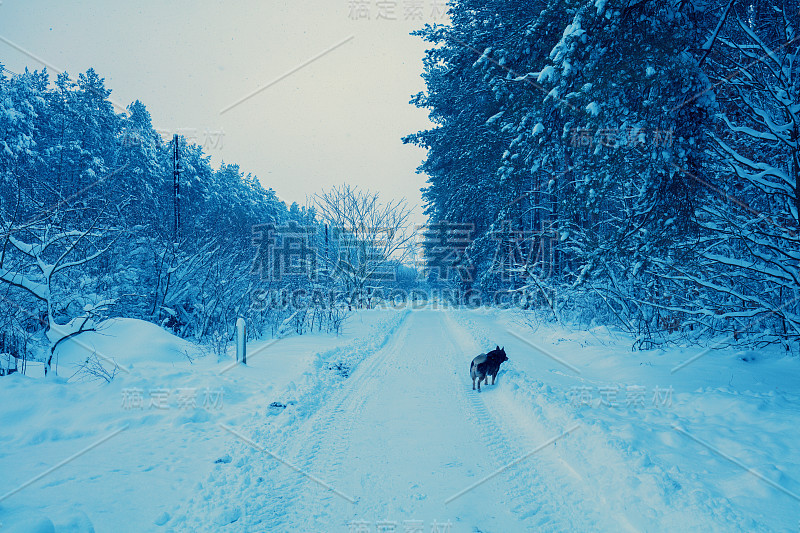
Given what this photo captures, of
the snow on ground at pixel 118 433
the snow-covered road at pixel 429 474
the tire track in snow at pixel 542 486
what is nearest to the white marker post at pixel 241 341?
the snow on ground at pixel 118 433

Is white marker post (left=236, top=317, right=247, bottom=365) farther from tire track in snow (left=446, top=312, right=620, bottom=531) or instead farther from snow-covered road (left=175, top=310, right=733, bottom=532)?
tire track in snow (left=446, top=312, right=620, bottom=531)

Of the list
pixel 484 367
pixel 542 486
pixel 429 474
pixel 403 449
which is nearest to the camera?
pixel 542 486

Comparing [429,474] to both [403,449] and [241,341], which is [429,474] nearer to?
[403,449]

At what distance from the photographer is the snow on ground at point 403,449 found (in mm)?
3025

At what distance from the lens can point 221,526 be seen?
291 centimetres

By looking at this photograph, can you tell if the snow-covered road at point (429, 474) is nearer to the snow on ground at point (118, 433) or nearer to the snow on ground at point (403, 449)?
the snow on ground at point (403, 449)

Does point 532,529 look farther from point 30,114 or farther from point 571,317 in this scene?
point 30,114

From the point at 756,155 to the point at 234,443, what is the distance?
10069 mm

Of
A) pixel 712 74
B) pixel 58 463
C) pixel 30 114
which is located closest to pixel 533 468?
pixel 58 463

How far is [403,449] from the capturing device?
436 cm

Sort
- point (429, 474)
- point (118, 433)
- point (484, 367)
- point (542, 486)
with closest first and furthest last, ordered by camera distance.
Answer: point (542, 486), point (429, 474), point (118, 433), point (484, 367)

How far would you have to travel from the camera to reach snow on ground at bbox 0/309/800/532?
9.93 feet

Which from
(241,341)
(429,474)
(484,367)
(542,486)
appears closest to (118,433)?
(241,341)

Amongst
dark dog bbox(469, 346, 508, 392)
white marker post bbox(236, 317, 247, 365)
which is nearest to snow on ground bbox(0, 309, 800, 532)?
dark dog bbox(469, 346, 508, 392)
